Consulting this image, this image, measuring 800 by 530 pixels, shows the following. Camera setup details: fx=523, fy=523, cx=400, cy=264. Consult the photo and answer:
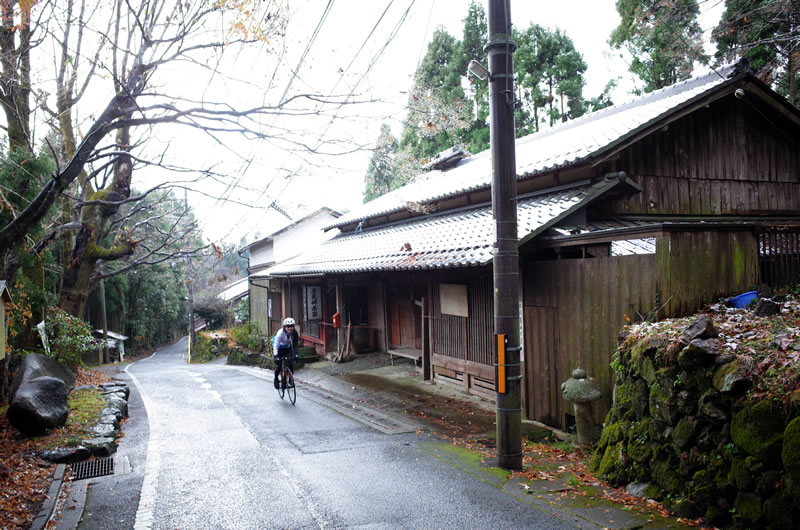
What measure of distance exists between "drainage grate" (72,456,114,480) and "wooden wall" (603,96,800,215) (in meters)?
9.47

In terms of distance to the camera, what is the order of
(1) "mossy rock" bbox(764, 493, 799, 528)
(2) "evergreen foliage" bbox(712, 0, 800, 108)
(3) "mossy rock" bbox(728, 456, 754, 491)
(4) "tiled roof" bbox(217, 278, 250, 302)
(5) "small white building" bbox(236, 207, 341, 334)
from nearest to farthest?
(1) "mossy rock" bbox(764, 493, 799, 528)
(3) "mossy rock" bbox(728, 456, 754, 491)
(2) "evergreen foliage" bbox(712, 0, 800, 108)
(5) "small white building" bbox(236, 207, 341, 334)
(4) "tiled roof" bbox(217, 278, 250, 302)

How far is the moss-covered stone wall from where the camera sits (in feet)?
13.5

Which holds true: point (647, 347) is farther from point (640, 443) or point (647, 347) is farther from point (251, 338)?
point (251, 338)

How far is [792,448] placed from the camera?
3.91 meters

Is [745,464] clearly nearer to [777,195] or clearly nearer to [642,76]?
[777,195]

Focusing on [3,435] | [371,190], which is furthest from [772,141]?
[371,190]

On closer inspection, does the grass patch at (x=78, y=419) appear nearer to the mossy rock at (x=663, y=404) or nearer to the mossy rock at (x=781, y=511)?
the mossy rock at (x=663, y=404)

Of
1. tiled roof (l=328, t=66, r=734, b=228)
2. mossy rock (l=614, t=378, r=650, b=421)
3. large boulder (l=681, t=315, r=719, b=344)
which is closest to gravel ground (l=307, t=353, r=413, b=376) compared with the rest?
tiled roof (l=328, t=66, r=734, b=228)

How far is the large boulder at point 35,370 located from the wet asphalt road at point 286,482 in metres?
1.77

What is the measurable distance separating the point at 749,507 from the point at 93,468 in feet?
25.0

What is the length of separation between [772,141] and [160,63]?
513 inches

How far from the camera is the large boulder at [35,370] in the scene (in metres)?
8.80

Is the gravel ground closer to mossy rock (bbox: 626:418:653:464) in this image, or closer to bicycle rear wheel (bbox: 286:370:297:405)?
bicycle rear wheel (bbox: 286:370:297:405)

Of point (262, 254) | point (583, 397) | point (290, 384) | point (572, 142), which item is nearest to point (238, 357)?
point (262, 254)
